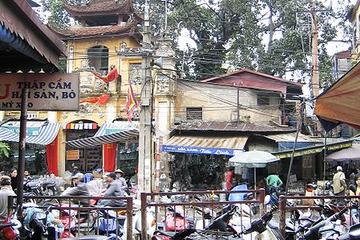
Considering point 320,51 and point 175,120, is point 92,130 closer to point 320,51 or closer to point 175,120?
point 175,120

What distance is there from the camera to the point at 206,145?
863 inches

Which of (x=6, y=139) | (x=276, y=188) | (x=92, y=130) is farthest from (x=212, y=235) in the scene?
(x=92, y=130)

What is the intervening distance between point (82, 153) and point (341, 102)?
2265 cm

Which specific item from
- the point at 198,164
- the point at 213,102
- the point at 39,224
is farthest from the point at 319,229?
the point at 213,102

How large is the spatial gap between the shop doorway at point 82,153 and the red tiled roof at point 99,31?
17.7 ft

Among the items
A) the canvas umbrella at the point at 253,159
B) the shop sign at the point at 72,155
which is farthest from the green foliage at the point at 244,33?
the canvas umbrella at the point at 253,159

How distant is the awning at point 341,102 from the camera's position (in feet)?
17.4

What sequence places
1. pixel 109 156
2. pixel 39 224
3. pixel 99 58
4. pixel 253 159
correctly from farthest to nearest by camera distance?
pixel 99 58 → pixel 109 156 → pixel 253 159 → pixel 39 224

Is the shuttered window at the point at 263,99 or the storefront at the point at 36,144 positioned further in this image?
the shuttered window at the point at 263,99

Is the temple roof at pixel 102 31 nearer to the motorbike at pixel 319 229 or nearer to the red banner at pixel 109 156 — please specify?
the red banner at pixel 109 156

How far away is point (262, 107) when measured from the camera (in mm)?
26188

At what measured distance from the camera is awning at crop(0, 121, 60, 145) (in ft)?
76.7

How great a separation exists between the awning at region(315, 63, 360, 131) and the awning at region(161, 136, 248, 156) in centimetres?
1383

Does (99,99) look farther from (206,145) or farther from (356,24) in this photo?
(356,24)
